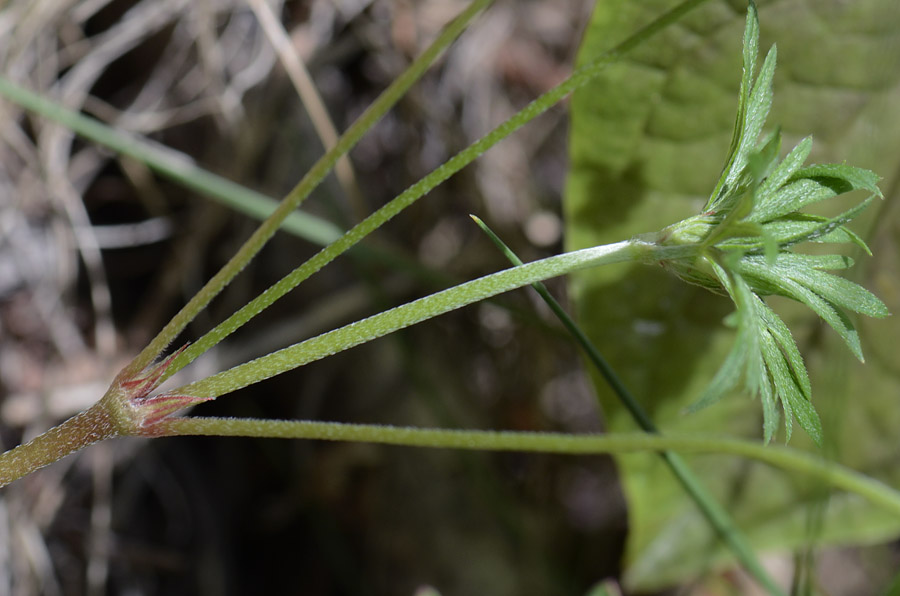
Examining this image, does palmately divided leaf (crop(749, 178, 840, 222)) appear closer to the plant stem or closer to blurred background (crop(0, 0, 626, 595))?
the plant stem

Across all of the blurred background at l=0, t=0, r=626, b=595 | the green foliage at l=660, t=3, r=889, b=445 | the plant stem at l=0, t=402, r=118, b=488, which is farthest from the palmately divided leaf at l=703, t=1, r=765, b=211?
the blurred background at l=0, t=0, r=626, b=595

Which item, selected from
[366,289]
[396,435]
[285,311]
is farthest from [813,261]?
[285,311]

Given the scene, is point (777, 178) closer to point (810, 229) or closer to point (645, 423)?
point (810, 229)

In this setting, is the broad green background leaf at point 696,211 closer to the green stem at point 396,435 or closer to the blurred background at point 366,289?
the blurred background at point 366,289

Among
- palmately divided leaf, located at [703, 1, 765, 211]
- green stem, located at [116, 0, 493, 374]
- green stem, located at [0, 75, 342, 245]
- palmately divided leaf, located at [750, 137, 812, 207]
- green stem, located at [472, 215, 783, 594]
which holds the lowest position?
green stem, located at [472, 215, 783, 594]

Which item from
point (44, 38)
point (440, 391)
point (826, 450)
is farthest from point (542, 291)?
point (44, 38)

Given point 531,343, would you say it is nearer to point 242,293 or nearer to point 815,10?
point 242,293

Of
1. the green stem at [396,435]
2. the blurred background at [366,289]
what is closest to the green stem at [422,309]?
the green stem at [396,435]
